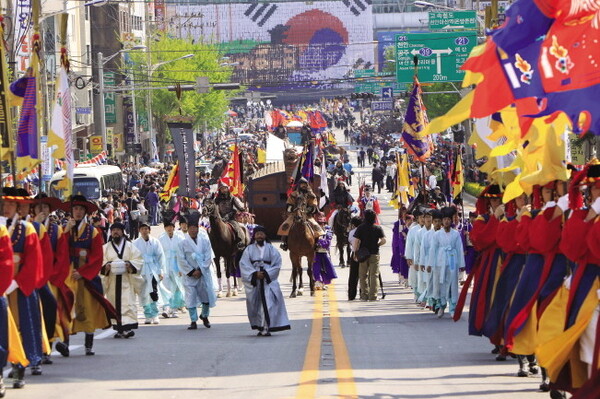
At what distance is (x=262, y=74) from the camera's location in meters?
188

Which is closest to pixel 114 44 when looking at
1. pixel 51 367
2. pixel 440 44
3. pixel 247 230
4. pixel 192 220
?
pixel 440 44

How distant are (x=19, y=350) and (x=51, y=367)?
8.07ft

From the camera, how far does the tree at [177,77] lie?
88188 millimetres

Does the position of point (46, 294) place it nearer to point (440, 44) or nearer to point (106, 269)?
point (106, 269)

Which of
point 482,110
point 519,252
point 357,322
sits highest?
point 482,110

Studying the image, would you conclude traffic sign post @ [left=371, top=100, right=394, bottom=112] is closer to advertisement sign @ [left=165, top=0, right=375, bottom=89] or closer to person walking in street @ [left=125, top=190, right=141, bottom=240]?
person walking in street @ [left=125, top=190, right=141, bottom=240]

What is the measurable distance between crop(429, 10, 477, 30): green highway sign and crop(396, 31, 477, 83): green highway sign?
4.26 feet

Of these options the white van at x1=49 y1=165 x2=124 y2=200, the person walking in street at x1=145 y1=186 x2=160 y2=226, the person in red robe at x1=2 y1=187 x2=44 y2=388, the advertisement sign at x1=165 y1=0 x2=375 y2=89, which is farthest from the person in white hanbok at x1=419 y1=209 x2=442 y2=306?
the advertisement sign at x1=165 y1=0 x2=375 y2=89

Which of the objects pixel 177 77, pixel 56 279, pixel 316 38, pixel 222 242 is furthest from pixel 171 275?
pixel 316 38

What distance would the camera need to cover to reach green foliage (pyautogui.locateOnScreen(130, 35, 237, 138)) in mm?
88062

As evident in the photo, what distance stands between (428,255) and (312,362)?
6.74 m

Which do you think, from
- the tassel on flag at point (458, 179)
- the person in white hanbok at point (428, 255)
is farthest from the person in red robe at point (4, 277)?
the tassel on flag at point (458, 179)

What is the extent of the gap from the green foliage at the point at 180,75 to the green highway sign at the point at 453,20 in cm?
3207

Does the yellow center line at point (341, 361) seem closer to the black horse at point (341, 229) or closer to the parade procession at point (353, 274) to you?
the parade procession at point (353, 274)
